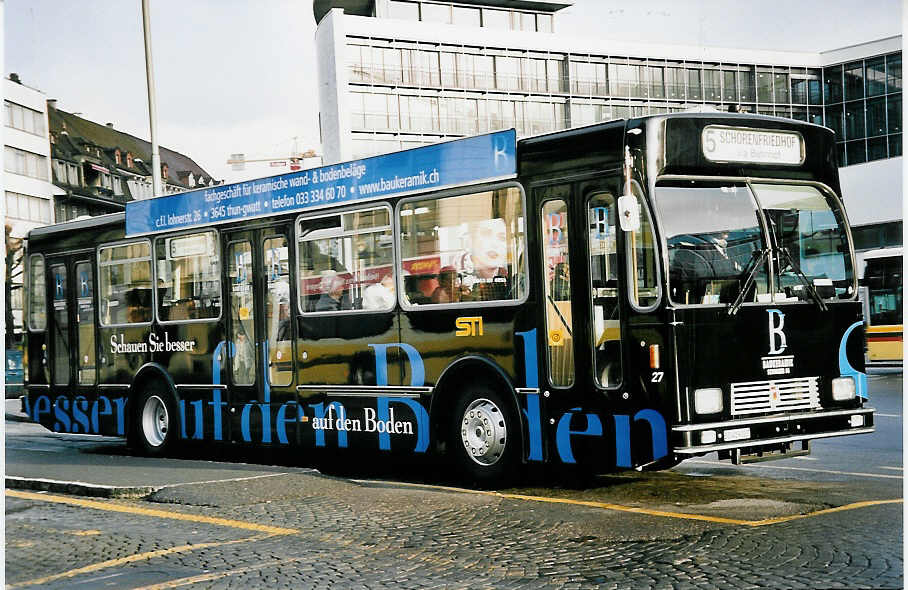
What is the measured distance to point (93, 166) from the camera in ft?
270

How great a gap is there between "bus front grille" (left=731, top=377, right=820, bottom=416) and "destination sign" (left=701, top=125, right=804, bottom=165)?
187 cm

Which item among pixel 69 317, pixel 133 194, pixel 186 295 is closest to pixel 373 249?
pixel 186 295

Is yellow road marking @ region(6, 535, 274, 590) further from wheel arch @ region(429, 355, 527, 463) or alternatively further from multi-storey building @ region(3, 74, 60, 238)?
multi-storey building @ region(3, 74, 60, 238)

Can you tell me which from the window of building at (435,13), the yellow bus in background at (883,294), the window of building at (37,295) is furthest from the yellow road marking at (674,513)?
the window of building at (435,13)

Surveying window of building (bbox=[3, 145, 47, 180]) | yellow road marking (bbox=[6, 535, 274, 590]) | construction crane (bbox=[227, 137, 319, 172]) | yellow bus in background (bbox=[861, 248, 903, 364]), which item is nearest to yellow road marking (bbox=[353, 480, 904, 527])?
yellow road marking (bbox=[6, 535, 274, 590])

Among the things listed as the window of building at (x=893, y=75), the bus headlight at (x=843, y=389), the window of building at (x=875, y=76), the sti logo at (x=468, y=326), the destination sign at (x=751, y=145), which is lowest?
the bus headlight at (x=843, y=389)

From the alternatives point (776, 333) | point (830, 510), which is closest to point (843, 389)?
point (776, 333)

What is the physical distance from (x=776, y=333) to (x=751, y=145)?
5.30 ft

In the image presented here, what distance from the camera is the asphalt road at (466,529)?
6.99 meters

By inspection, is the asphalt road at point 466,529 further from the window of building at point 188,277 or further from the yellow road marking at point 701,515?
the window of building at point 188,277

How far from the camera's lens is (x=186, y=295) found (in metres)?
14.8

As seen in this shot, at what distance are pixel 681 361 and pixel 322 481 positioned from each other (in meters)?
3.82

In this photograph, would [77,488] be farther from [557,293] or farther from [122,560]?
[557,293]

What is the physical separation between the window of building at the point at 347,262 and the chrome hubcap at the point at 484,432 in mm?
1522
